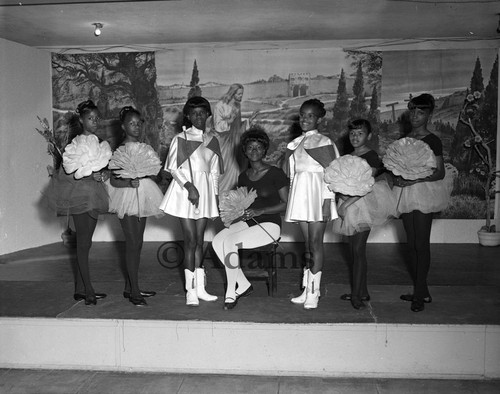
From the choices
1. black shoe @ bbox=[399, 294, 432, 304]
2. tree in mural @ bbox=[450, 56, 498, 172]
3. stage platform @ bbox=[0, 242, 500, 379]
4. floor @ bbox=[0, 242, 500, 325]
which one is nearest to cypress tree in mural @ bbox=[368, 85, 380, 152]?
tree in mural @ bbox=[450, 56, 498, 172]

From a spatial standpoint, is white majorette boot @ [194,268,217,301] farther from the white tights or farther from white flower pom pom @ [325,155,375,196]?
white flower pom pom @ [325,155,375,196]

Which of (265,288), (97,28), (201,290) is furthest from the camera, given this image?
(97,28)

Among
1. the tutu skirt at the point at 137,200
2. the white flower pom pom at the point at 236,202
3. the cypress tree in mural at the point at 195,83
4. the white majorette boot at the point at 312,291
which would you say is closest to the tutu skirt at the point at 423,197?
the white majorette boot at the point at 312,291

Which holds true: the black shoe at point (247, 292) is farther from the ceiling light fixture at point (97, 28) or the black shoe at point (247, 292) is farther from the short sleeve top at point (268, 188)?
the ceiling light fixture at point (97, 28)

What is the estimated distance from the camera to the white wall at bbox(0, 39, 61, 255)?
704 centimetres

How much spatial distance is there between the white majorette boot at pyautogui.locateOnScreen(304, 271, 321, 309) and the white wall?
15.2 feet

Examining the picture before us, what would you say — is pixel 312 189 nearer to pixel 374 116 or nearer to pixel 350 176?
pixel 350 176

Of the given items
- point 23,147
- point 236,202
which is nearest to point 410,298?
point 236,202

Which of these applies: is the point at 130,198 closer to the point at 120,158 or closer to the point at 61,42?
the point at 120,158

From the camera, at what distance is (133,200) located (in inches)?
163

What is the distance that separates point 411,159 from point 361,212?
51 cm

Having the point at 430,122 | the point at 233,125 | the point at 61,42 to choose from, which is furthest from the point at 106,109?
the point at 430,122

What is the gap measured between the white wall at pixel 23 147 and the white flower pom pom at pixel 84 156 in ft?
11.2

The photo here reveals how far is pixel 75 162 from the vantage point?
13.3 ft
